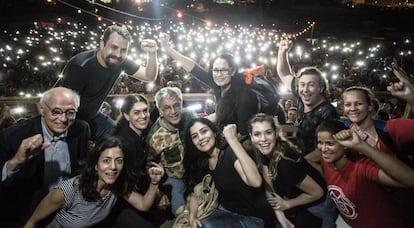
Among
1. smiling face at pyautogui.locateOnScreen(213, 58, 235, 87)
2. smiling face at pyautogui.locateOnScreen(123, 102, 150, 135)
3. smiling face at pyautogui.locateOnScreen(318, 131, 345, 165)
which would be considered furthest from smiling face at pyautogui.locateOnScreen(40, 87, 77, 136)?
smiling face at pyautogui.locateOnScreen(318, 131, 345, 165)

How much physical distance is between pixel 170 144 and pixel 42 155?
1384mm

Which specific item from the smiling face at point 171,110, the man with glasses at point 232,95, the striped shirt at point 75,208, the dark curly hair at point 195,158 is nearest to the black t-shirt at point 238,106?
the man with glasses at point 232,95

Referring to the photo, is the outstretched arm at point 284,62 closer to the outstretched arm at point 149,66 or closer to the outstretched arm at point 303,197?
the outstretched arm at point 303,197

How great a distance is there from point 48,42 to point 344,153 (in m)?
15.5

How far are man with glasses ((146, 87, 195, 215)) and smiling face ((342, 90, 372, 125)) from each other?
1.90 m

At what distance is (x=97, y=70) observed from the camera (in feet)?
12.8

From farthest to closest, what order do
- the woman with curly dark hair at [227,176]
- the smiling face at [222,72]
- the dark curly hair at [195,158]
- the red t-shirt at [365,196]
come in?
the smiling face at [222,72] < the dark curly hair at [195,158] < the woman with curly dark hair at [227,176] < the red t-shirt at [365,196]

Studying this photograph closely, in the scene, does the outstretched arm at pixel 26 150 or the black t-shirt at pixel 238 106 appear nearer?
the outstretched arm at pixel 26 150

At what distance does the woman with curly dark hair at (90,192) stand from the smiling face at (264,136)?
1048 millimetres

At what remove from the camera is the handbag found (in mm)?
3494

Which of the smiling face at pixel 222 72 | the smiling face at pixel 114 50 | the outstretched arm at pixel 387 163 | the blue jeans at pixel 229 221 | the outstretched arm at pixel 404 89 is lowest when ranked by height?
the blue jeans at pixel 229 221

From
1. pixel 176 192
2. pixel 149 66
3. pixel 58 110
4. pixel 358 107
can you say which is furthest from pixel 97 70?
pixel 358 107

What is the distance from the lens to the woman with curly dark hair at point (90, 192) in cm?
291

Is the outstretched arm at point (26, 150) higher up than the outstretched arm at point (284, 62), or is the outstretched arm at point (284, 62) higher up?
the outstretched arm at point (284, 62)
